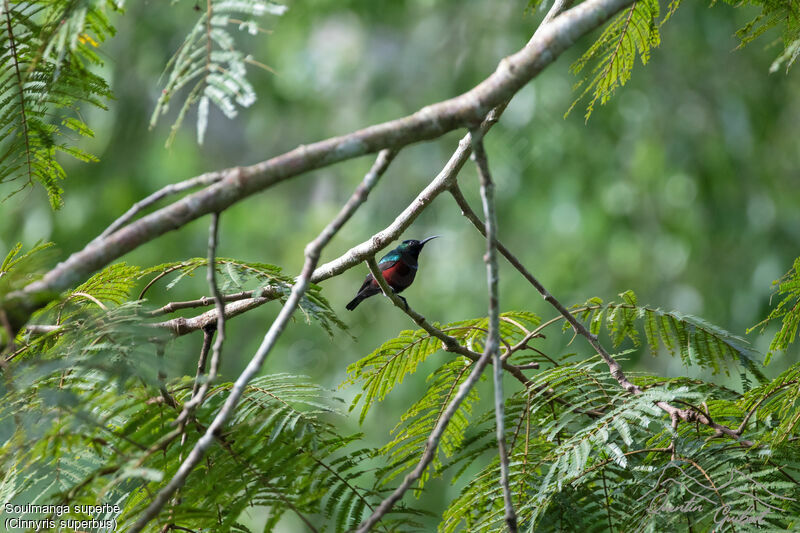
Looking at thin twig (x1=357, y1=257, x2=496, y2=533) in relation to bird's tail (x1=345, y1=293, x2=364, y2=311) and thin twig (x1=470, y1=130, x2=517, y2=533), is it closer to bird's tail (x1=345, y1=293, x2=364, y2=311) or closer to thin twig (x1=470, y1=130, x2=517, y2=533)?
thin twig (x1=470, y1=130, x2=517, y2=533)

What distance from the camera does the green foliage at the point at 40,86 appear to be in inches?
76.7

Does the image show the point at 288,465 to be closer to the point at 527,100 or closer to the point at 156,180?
the point at 527,100

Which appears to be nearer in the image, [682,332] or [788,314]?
[788,314]

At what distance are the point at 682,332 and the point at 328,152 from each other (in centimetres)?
164

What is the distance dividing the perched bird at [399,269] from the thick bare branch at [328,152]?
13.1 feet

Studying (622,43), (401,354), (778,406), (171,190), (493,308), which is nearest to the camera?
(171,190)

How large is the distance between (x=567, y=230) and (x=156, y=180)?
224 inches

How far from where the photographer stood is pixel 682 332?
8.46 ft

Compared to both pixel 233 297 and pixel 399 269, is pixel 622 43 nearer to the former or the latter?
pixel 233 297

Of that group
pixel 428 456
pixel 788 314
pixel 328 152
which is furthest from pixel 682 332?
pixel 328 152

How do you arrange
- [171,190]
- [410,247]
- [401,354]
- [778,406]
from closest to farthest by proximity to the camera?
[171,190] → [778,406] → [401,354] → [410,247]

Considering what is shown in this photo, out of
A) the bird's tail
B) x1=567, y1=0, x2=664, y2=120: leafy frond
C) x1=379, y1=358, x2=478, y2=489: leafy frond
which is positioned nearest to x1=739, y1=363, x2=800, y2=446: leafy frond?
x1=379, y1=358, x2=478, y2=489: leafy frond

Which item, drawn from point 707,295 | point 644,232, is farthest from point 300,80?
point 707,295

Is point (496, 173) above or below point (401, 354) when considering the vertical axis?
above
